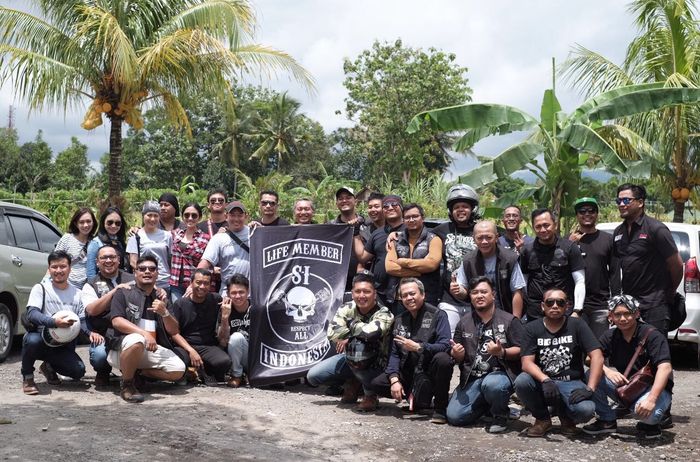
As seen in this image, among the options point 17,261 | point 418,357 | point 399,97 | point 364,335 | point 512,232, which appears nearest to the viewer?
point 418,357

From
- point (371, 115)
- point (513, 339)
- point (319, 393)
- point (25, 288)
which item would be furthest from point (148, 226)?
point (371, 115)

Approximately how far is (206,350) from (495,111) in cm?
555

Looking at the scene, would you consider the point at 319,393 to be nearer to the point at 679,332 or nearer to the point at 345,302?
the point at 345,302

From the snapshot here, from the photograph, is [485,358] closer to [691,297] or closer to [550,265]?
[550,265]

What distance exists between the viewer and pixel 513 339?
620cm

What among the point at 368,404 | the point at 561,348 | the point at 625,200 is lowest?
the point at 368,404

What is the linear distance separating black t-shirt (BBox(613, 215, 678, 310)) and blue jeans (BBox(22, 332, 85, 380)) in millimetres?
4850

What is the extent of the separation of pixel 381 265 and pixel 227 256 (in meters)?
1.51

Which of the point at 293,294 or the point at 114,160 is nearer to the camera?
the point at 293,294

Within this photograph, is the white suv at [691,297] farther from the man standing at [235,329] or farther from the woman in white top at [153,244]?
the woman in white top at [153,244]

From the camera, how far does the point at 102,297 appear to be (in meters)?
7.20

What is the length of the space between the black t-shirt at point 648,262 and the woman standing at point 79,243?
16.8 feet

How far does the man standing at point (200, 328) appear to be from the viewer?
7.32 meters

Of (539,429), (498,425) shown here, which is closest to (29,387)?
(498,425)
